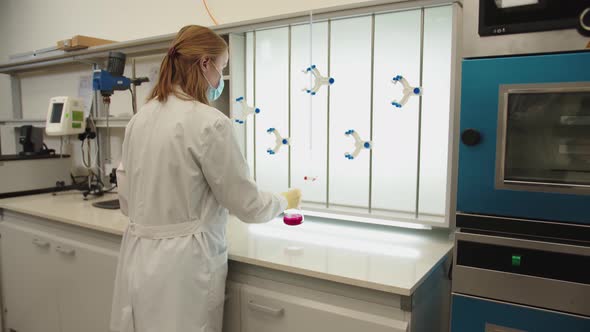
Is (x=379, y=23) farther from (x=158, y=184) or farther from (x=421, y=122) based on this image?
(x=158, y=184)

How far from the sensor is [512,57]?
1101 millimetres

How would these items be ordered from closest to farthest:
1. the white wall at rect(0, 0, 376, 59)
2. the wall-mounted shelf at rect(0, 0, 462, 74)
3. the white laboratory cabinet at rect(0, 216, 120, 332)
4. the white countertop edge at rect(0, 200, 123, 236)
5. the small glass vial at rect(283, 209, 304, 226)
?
the wall-mounted shelf at rect(0, 0, 462, 74), the small glass vial at rect(283, 209, 304, 226), the white countertop edge at rect(0, 200, 123, 236), the white laboratory cabinet at rect(0, 216, 120, 332), the white wall at rect(0, 0, 376, 59)

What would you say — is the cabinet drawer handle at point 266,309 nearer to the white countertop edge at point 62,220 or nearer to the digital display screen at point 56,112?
the white countertop edge at point 62,220

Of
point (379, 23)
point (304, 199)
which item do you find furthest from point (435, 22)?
point (304, 199)

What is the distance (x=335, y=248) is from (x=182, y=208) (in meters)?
0.55

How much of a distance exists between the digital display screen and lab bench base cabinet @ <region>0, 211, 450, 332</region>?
0.60 m

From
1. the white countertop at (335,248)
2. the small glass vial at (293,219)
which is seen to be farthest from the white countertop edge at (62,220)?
the small glass vial at (293,219)

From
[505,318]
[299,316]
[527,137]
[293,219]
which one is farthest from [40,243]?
[527,137]

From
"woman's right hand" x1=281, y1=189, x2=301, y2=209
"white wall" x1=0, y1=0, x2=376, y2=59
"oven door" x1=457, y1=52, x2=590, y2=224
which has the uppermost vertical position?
"white wall" x1=0, y1=0, x2=376, y2=59

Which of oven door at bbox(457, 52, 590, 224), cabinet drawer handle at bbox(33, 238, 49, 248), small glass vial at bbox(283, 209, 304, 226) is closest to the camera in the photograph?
oven door at bbox(457, 52, 590, 224)

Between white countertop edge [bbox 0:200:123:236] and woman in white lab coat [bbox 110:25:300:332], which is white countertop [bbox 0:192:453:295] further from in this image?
woman in white lab coat [bbox 110:25:300:332]

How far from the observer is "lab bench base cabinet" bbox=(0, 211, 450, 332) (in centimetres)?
123

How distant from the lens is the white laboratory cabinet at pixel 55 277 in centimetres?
192

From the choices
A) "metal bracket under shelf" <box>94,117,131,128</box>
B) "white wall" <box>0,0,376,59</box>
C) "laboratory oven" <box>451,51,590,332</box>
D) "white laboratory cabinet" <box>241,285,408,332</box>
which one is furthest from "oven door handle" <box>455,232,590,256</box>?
"metal bracket under shelf" <box>94,117,131,128</box>
